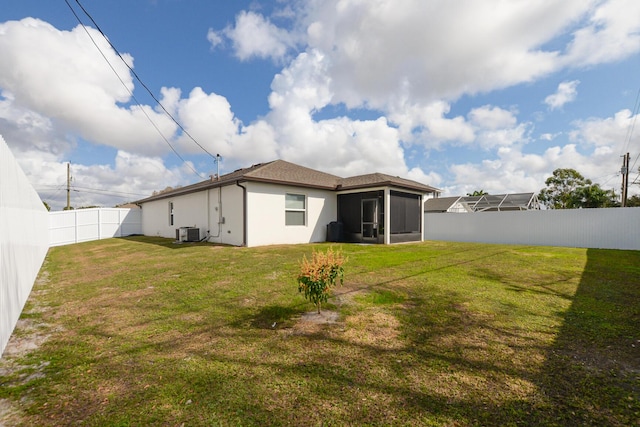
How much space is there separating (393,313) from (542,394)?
2.00m

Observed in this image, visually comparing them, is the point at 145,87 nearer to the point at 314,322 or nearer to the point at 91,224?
the point at 314,322

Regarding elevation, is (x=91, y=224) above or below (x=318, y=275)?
above

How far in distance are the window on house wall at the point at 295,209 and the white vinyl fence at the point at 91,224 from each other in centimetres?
1486

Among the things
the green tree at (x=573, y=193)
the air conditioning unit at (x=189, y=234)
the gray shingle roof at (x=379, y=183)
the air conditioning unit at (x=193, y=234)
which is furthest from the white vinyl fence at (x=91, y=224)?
the green tree at (x=573, y=193)

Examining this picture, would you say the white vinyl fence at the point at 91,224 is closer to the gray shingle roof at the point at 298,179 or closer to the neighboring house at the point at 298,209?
the gray shingle roof at the point at 298,179

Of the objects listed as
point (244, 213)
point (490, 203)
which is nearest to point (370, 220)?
point (244, 213)

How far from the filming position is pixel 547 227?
578 inches

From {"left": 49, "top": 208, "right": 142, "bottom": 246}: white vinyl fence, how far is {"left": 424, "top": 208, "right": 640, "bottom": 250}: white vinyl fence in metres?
22.8

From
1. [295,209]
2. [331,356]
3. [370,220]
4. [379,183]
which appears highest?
[379,183]

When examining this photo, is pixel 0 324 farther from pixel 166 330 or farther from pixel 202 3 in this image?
pixel 202 3

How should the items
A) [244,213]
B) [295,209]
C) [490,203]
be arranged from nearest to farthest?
1. [244,213]
2. [295,209]
3. [490,203]

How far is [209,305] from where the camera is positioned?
456cm

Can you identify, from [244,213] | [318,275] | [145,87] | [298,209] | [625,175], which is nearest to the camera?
[318,275]

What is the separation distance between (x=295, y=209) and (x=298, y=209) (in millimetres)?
171
